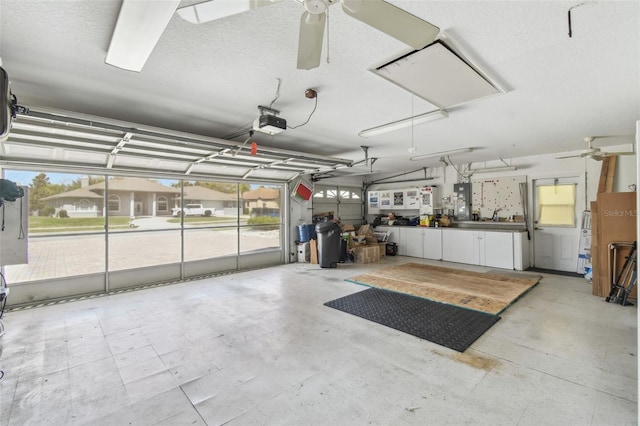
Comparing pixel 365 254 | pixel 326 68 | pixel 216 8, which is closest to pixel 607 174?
pixel 365 254

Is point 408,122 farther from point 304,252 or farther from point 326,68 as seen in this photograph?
point 304,252

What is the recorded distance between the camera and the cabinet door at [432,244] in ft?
25.3

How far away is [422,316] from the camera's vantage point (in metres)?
3.66

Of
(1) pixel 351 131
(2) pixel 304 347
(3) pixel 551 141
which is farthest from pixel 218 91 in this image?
(3) pixel 551 141

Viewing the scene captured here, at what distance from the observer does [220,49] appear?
6.79 feet

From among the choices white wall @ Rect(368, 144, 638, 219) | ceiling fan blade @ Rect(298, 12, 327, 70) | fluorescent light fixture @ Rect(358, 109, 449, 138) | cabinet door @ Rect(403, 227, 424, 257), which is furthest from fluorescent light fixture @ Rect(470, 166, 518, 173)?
ceiling fan blade @ Rect(298, 12, 327, 70)

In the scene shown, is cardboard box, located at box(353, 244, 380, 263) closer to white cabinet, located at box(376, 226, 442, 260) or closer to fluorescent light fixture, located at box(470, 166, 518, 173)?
white cabinet, located at box(376, 226, 442, 260)

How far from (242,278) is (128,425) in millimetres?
4014

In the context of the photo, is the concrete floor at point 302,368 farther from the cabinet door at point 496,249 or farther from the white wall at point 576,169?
the white wall at point 576,169

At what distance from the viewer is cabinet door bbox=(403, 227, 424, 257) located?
812cm

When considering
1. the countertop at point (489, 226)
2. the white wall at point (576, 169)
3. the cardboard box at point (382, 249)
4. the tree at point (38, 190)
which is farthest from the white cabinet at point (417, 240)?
the tree at point (38, 190)

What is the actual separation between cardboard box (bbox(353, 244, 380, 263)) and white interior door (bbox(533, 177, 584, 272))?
3.89 meters

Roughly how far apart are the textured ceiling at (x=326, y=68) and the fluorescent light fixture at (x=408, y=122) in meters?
0.13

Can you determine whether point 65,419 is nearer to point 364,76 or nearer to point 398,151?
point 364,76
